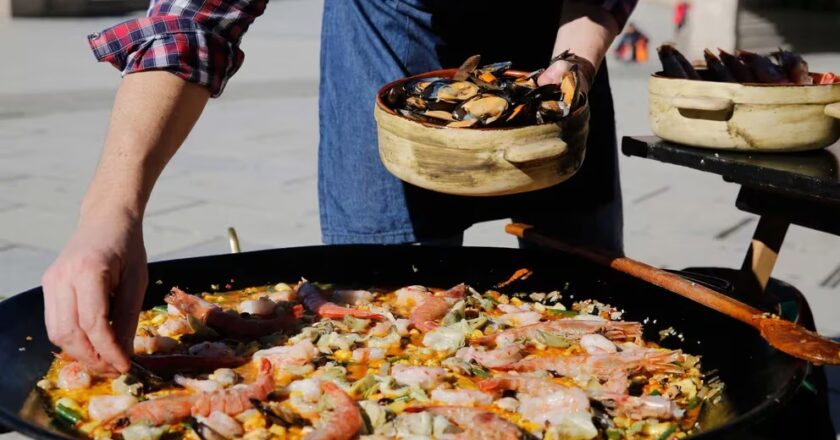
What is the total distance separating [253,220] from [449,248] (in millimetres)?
3518

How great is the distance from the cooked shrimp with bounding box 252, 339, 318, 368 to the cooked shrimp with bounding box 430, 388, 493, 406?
269 mm

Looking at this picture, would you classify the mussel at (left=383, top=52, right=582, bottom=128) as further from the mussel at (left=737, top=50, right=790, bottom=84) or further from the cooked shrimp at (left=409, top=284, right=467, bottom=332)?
the mussel at (left=737, top=50, right=790, bottom=84)

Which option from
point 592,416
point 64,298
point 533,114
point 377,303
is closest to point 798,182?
point 533,114

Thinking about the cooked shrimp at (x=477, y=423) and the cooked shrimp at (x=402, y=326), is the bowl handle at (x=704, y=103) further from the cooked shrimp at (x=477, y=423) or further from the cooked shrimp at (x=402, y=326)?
the cooked shrimp at (x=477, y=423)

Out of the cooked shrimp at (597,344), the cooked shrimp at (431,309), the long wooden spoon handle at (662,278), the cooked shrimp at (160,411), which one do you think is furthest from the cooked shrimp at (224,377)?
the long wooden spoon handle at (662,278)

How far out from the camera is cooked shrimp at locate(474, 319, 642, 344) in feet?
5.90

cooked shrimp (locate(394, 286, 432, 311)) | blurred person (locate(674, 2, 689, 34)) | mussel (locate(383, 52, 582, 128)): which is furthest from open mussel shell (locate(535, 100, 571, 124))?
blurred person (locate(674, 2, 689, 34))

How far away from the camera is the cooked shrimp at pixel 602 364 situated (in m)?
1.63

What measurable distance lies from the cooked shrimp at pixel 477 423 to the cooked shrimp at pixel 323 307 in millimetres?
453

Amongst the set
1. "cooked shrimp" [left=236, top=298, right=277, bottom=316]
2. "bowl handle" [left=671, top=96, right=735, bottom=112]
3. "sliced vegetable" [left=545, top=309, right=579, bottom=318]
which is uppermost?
"bowl handle" [left=671, top=96, right=735, bottom=112]

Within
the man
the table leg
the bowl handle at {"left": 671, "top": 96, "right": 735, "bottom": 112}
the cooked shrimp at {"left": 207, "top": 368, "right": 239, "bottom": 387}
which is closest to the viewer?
the cooked shrimp at {"left": 207, "top": 368, "right": 239, "bottom": 387}

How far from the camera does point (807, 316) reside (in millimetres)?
1958

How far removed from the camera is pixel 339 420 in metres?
1.37

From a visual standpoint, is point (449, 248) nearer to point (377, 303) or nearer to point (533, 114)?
point (377, 303)
